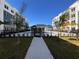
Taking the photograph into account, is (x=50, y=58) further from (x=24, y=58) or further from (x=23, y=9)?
(x=23, y=9)

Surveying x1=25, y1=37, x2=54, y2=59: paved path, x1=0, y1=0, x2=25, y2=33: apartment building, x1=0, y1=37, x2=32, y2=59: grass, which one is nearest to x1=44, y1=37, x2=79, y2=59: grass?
x1=25, y1=37, x2=54, y2=59: paved path

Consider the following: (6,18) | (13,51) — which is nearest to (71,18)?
(6,18)

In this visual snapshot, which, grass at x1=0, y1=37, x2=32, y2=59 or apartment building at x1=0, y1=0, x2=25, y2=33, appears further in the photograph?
apartment building at x1=0, y1=0, x2=25, y2=33

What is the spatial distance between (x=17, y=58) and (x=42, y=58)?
1.51 meters

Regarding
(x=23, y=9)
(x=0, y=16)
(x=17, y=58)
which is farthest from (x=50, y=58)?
(x=0, y=16)

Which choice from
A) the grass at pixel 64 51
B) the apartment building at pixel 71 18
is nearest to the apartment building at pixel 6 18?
the apartment building at pixel 71 18

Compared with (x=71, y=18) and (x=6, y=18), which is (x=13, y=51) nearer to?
(x=6, y=18)

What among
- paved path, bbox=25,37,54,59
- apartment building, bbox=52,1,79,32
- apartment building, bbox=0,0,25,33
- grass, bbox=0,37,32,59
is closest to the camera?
paved path, bbox=25,37,54,59

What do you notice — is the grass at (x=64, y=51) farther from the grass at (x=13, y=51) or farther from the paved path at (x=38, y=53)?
the grass at (x=13, y=51)


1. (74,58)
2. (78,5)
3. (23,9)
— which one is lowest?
(74,58)

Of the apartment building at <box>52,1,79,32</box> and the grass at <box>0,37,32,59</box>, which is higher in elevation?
the apartment building at <box>52,1,79,32</box>

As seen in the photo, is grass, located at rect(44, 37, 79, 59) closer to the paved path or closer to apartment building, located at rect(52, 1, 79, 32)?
the paved path

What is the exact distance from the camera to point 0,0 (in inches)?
2015

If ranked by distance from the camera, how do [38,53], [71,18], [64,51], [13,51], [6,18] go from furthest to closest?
[71,18]
[6,18]
[64,51]
[13,51]
[38,53]
